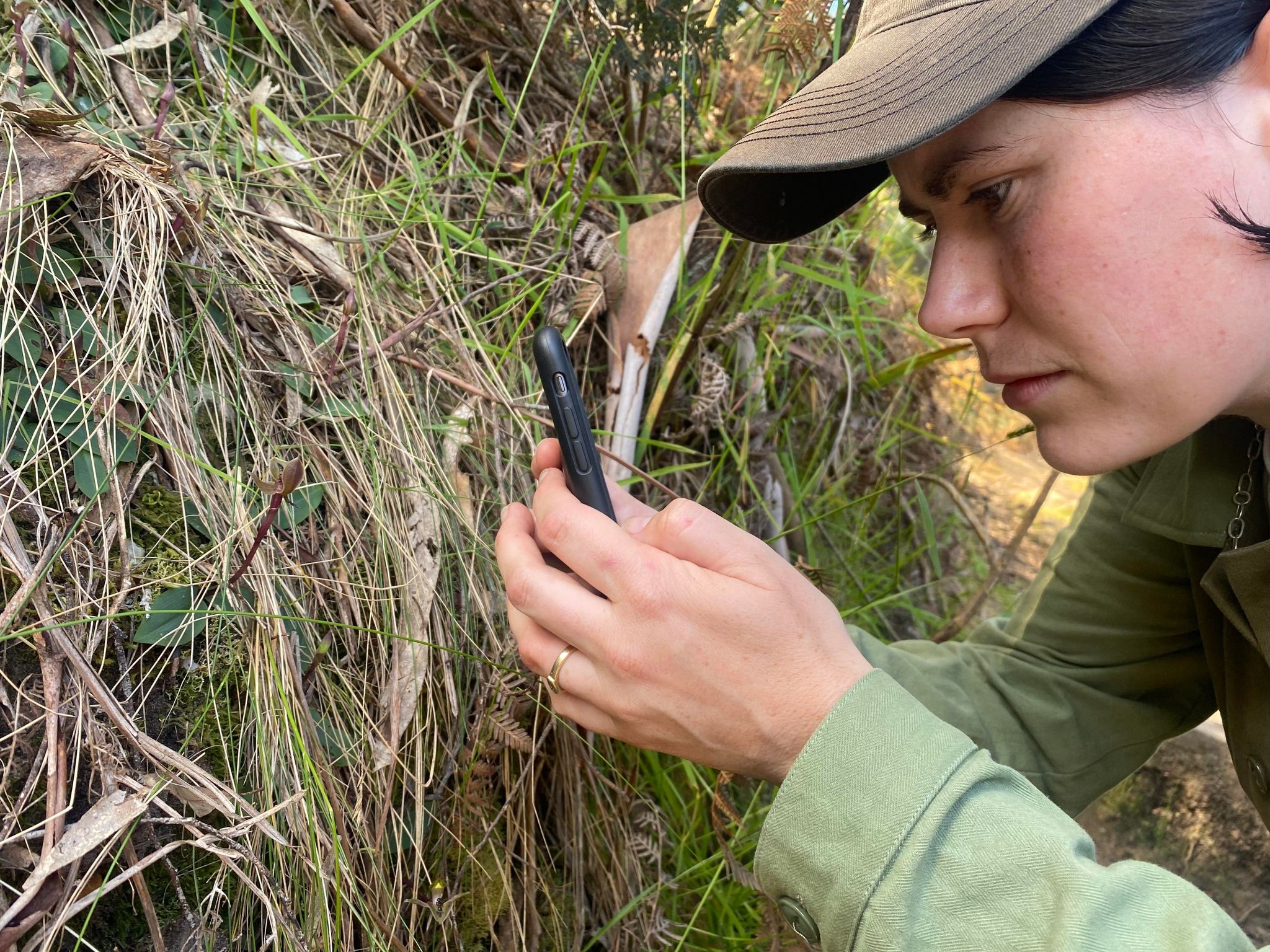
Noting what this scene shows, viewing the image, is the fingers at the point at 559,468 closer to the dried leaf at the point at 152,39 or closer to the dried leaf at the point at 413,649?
the dried leaf at the point at 413,649

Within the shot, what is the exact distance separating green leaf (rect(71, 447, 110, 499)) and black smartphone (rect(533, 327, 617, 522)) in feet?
1.88

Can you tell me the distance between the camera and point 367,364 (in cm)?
145

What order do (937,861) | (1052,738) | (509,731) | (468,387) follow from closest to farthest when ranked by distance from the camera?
(937,861) → (509,731) → (468,387) → (1052,738)

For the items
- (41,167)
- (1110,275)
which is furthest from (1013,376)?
(41,167)

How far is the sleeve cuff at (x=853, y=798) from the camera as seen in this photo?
939 millimetres

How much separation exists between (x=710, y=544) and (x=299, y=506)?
630 mm

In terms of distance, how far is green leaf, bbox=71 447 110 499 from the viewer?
113 cm

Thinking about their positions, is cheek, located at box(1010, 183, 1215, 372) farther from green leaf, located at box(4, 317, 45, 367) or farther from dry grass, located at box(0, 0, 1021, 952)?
green leaf, located at box(4, 317, 45, 367)

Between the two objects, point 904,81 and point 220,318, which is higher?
point 904,81

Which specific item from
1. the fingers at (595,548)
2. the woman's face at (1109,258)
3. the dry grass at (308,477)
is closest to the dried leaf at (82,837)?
the dry grass at (308,477)

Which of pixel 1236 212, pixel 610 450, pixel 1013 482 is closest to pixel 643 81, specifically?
pixel 610 450

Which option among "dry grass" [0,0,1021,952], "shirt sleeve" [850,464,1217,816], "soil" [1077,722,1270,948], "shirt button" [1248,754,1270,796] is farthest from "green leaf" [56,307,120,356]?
"soil" [1077,722,1270,948]

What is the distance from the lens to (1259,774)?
5.13ft

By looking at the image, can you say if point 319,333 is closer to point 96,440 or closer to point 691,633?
point 96,440
